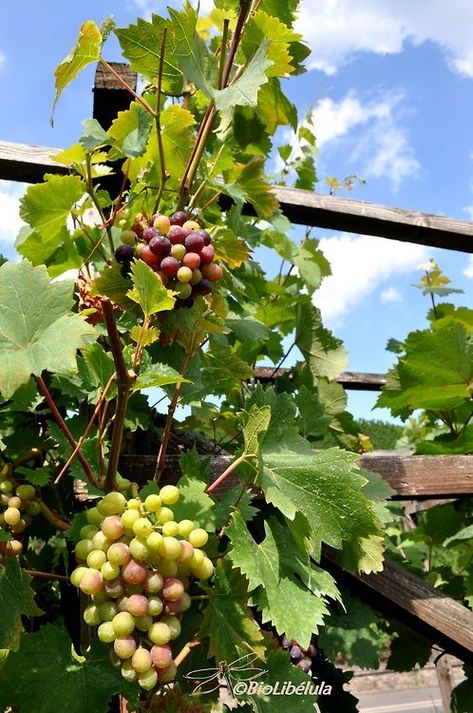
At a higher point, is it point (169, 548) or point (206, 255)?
point (206, 255)

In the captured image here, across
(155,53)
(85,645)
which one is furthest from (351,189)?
(85,645)

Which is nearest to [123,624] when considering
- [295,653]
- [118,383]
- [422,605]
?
[118,383]

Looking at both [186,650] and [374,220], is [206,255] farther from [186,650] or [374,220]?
[374,220]

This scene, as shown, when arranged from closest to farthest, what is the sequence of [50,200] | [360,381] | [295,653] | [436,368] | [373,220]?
1. [50,200]
2. [295,653]
3. [436,368]
4. [373,220]
5. [360,381]

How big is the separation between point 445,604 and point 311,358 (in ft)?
2.69

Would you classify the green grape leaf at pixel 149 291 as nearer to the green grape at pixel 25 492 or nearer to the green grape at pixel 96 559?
the green grape at pixel 96 559

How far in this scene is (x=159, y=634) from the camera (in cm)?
75

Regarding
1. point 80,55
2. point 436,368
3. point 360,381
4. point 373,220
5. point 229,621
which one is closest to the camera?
point 229,621

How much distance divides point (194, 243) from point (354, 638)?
936 mm

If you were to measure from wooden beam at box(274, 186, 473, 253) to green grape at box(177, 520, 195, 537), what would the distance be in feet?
3.53

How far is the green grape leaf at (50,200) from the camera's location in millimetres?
1082

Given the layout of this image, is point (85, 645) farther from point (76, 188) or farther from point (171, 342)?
point (76, 188)

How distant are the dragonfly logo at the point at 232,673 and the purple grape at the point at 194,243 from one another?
526mm

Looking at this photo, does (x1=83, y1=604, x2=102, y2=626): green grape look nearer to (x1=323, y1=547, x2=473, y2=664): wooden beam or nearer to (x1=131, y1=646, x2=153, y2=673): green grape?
(x1=131, y1=646, x2=153, y2=673): green grape
